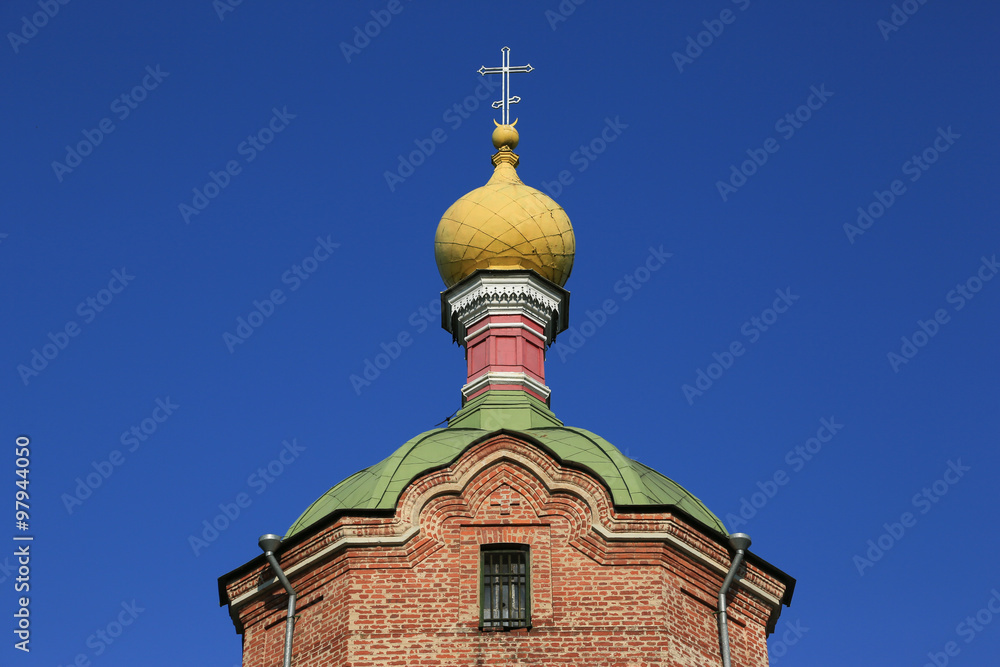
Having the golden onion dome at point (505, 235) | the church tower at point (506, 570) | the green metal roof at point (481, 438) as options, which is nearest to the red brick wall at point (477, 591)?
the church tower at point (506, 570)

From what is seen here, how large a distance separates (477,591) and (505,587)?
0.37 meters

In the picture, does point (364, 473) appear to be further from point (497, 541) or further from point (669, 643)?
point (669, 643)

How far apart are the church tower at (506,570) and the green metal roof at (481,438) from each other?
3cm

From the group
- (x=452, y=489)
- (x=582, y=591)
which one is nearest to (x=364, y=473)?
(x=452, y=489)

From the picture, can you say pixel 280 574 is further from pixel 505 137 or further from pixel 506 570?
pixel 505 137

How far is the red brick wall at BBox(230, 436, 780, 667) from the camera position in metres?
22.1

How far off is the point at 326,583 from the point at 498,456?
8.69 ft

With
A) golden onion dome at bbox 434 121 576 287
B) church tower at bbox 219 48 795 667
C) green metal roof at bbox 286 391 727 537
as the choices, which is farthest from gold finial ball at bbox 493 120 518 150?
church tower at bbox 219 48 795 667

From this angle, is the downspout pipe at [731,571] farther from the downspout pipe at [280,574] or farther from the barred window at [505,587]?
the downspout pipe at [280,574]

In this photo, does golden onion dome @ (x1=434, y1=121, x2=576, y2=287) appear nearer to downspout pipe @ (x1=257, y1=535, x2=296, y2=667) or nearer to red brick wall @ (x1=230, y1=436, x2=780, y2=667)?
red brick wall @ (x1=230, y1=436, x2=780, y2=667)

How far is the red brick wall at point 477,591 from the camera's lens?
72.6 feet

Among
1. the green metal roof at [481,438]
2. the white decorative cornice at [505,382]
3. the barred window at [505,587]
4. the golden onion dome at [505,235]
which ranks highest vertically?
the golden onion dome at [505,235]

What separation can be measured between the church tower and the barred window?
2 cm

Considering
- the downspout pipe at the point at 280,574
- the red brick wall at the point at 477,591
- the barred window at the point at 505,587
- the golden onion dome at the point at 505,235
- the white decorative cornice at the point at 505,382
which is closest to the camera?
the red brick wall at the point at 477,591
